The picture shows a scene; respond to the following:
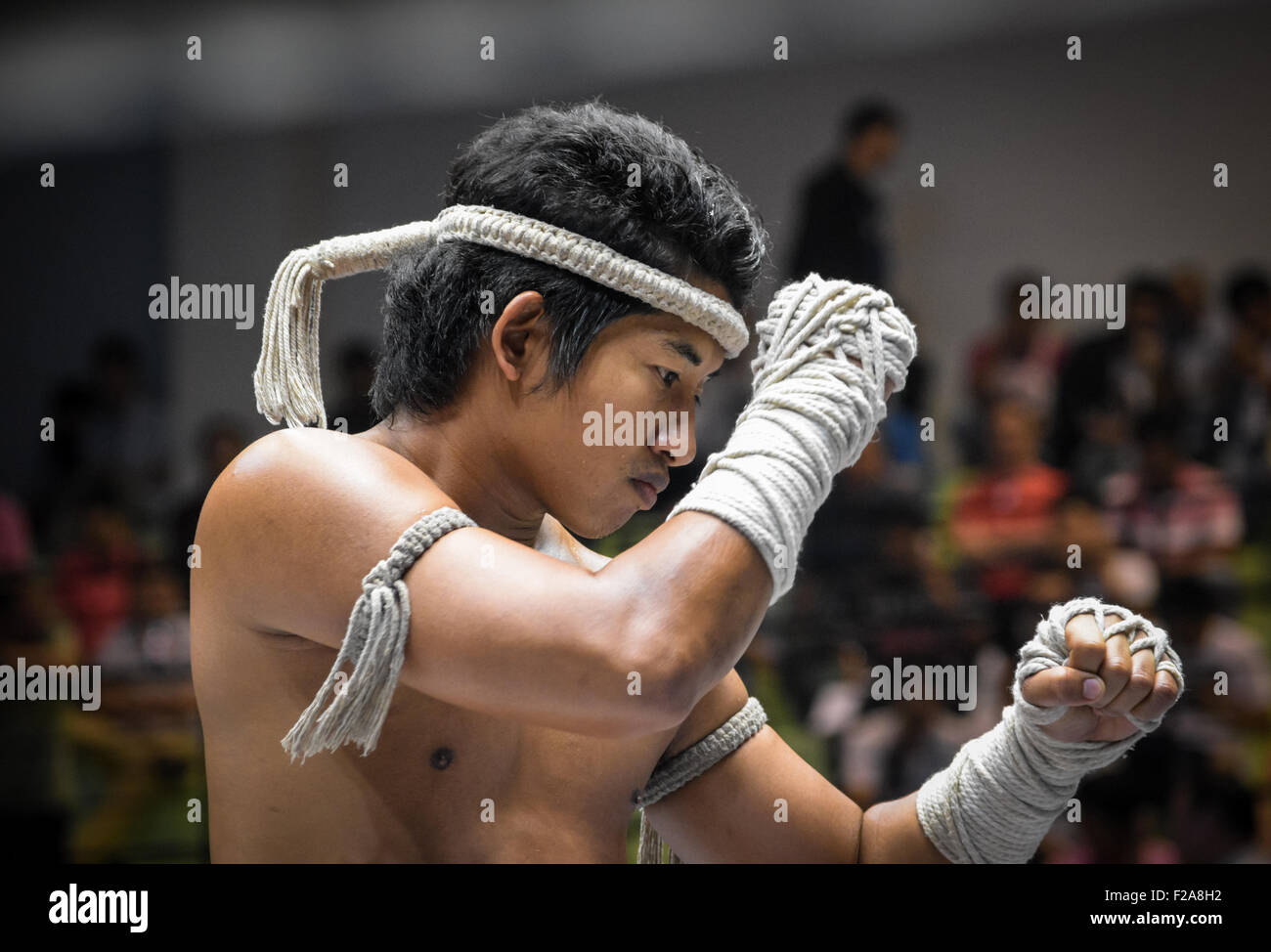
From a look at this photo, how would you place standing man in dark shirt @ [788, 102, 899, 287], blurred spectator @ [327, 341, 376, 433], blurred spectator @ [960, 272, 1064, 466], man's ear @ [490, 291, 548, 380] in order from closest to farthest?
1. man's ear @ [490, 291, 548, 380]
2. blurred spectator @ [327, 341, 376, 433]
3. standing man in dark shirt @ [788, 102, 899, 287]
4. blurred spectator @ [960, 272, 1064, 466]

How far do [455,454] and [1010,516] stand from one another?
1.35m

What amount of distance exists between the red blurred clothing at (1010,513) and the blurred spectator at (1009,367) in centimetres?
6

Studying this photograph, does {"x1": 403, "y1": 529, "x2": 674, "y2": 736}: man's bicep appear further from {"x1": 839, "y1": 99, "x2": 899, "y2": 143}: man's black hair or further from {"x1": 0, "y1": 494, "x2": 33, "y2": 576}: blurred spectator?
{"x1": 0, "y1": 494, "x2": 33, "y2": 576}: blurred spectator

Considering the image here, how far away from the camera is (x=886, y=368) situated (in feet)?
4.30

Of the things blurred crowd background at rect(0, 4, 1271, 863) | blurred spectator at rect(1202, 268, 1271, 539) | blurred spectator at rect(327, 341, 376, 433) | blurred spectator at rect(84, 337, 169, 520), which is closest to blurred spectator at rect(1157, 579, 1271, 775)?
blurred crowd background at rect(0, 4, 1271, 863)

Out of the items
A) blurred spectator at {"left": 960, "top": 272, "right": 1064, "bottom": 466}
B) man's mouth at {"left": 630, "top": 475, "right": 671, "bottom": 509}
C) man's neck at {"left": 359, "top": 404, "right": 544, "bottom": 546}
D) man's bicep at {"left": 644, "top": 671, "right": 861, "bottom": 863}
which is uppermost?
blurred spectator at {"left": 960, "top": 272, "right": 1064, "bottom": 466}

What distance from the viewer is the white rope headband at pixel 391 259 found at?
1350 millimetres

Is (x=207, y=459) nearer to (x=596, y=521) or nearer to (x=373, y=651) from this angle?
Result: (x=596, y=521)

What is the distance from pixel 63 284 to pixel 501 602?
1.55 meters

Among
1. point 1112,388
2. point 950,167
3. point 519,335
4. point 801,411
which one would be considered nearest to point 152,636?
point 519,335

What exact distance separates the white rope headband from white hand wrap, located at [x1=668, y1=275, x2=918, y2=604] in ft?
0.29

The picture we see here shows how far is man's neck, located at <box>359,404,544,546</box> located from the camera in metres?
1.41

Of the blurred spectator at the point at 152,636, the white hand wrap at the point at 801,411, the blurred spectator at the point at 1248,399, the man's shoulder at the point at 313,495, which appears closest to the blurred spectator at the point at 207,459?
the blurred spectator at the point at 152,636

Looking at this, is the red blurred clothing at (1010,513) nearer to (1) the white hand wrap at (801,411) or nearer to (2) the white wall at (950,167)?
(2) the white wall at (950,167)
